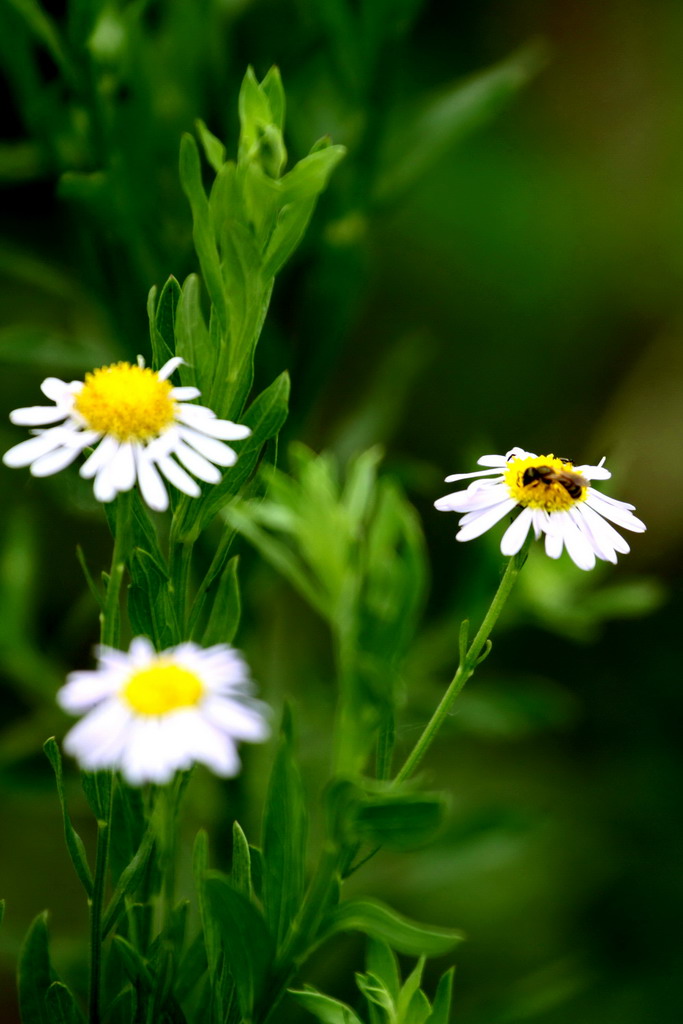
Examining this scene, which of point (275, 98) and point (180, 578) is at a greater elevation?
point (275, 98)

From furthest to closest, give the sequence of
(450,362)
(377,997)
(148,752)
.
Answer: (450,362) → (377,997) → (148,752)

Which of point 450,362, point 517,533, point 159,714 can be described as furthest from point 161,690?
point 450,362

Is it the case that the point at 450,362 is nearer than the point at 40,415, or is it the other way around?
the point at 40,415

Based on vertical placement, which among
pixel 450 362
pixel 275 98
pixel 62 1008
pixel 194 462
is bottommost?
pixel 62 1008

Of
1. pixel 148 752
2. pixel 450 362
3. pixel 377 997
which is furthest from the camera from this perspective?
pixel 450 362

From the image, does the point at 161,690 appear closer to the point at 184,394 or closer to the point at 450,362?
the point at 184,394

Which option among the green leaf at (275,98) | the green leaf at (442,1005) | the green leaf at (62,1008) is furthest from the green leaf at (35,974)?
the green leaf at (275,98)

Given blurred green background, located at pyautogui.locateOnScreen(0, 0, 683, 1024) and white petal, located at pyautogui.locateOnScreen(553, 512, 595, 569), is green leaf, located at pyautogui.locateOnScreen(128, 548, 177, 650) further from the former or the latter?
blurred green background, located at pyautogui.locateOnScreen(0, 0, 683, 1024)
